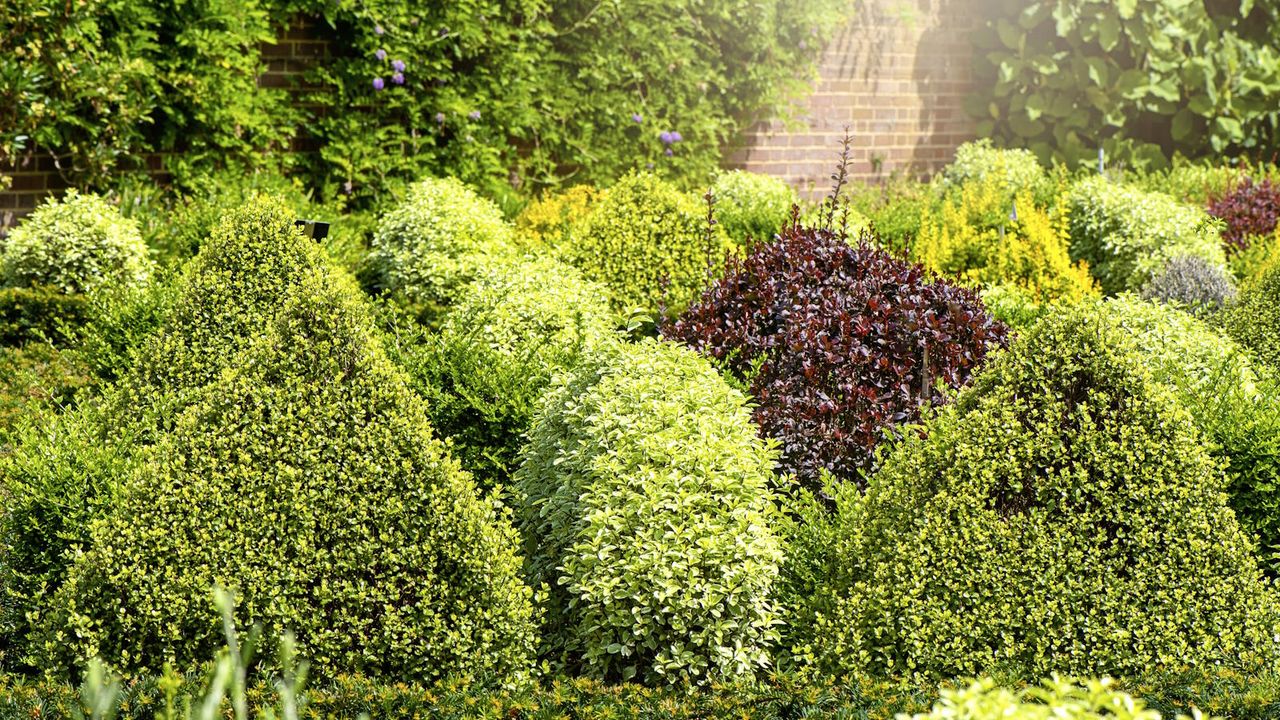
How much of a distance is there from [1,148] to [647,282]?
4.30 metres

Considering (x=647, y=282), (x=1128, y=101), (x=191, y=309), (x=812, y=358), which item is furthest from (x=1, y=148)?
(x=1128, y=101)

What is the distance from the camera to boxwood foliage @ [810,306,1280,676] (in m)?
3.04

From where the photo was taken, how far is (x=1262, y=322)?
510cm

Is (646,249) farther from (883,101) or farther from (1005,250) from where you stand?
(883,101)

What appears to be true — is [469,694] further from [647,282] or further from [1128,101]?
[1128,101]

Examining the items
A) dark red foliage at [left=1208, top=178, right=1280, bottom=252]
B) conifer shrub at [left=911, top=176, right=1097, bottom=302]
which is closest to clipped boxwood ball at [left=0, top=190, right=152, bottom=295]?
conifer shrub at [left=911, top=176, right=1097, bottom=302]

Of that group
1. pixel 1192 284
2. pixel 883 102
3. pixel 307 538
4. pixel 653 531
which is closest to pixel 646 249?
pixel 1192 284

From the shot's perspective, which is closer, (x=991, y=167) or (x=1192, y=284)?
(x=1192, y=284)

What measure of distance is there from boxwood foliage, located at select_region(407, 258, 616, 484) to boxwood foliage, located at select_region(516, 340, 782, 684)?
0.42 metres

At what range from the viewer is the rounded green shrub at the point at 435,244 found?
6.76 meters

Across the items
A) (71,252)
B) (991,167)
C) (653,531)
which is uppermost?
(653,531)

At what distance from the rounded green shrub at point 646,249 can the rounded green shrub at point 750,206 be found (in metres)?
1.27

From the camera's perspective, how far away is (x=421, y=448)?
3100mm

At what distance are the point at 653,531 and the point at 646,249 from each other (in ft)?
10.4
